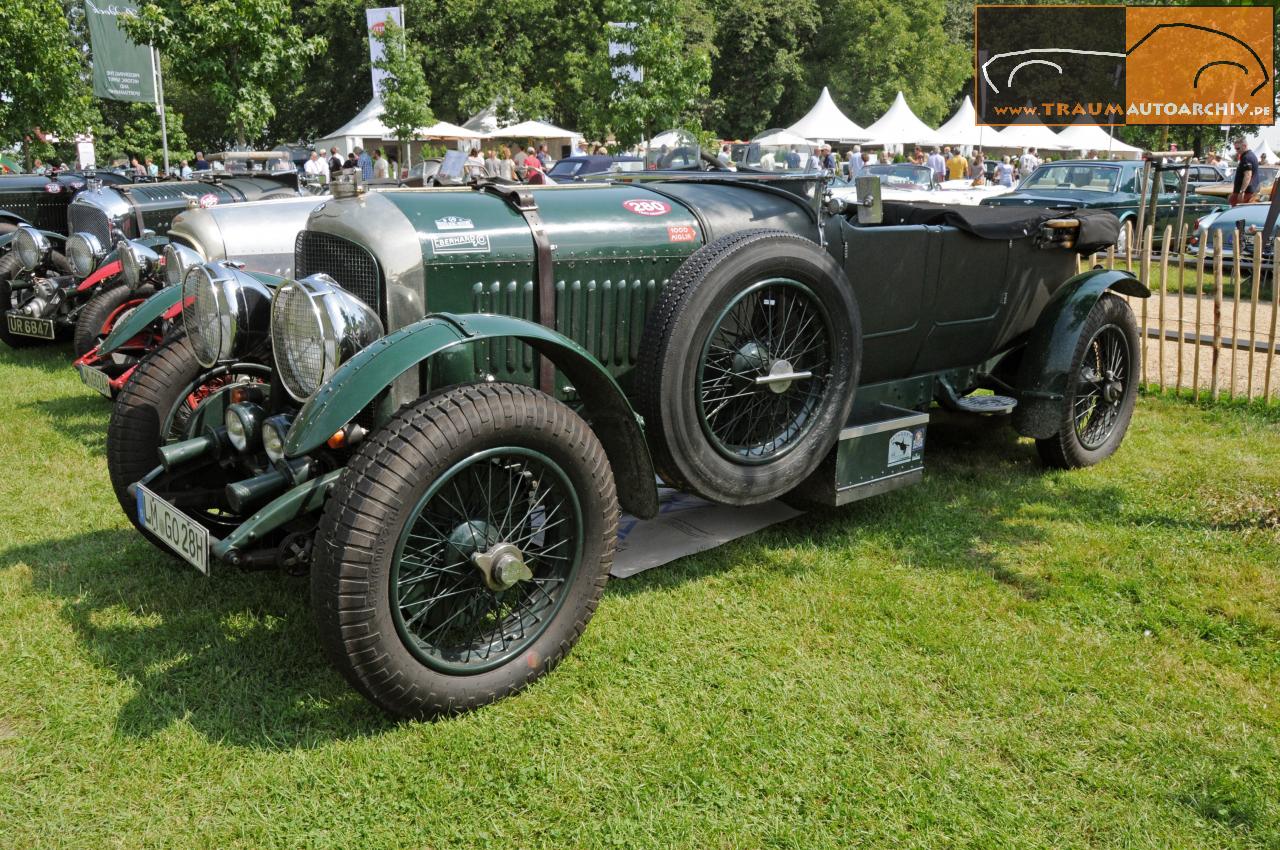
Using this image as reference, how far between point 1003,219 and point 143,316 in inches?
164

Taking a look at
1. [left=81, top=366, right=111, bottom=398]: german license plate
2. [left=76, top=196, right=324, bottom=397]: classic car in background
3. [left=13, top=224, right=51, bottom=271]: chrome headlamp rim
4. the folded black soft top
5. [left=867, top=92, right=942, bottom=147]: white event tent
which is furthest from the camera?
[left=867, top=92, right=942, bottom=147]: white event tent

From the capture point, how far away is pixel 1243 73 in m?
13.1

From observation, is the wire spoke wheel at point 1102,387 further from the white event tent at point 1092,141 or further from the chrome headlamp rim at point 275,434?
the white event tent at point 1092,141

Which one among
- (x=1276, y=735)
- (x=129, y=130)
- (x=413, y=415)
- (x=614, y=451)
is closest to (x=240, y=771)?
(x=413, y=415)

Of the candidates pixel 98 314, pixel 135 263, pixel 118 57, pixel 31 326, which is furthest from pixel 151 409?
pixel 118 57

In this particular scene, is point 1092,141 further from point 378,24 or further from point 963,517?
point 963,517

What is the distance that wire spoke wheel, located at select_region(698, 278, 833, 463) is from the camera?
3.87 meters

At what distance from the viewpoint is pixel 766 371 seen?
155 inches

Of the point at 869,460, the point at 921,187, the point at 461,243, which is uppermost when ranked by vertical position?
the point at 921,187

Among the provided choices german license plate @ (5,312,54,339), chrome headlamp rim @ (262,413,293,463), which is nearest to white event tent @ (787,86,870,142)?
german license plate @ (5,312,54,339)

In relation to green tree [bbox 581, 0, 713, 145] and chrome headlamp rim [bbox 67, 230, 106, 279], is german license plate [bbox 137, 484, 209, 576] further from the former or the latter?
green tree [bbox 581, 0, 713, 145]

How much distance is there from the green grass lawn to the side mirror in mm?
1410

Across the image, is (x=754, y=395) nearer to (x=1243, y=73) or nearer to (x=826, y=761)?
(x=826, y=761)

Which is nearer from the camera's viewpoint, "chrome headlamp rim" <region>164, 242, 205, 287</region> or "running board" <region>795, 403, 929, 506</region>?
"running board" <region>795, 403, 929, 506</region>
